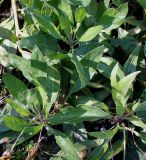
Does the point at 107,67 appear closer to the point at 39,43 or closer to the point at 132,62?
→ the point at 132,62

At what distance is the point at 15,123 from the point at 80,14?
0.53 meters

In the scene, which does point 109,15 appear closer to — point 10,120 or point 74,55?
point 74,55

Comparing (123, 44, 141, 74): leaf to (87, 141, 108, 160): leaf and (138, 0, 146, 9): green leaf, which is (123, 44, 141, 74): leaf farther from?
(87, 141, 108, 160): leaf

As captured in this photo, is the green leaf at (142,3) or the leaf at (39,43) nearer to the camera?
the leaf at (39,43)

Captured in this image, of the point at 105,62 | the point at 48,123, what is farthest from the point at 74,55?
the point at 48,123

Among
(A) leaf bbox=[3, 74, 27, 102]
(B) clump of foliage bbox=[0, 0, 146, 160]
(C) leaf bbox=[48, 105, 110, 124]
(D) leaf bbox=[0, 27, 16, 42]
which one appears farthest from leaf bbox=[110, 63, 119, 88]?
(D) leaf bbox=[0, 27, 16, 42]

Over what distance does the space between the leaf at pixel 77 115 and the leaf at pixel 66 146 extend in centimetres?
7

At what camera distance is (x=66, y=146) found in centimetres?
163

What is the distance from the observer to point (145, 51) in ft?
5.93

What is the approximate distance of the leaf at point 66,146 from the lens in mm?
1599

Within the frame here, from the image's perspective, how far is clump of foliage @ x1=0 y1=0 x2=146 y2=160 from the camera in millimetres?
1652

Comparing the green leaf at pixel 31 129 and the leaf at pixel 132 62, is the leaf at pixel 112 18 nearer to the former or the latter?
the leaf at pixel 132 62

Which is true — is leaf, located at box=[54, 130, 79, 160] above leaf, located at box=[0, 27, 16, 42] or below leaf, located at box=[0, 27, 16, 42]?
below

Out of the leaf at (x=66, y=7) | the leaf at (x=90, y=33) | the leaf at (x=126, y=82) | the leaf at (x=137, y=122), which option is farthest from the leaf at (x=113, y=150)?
the leaf at (x=66, y=7)
